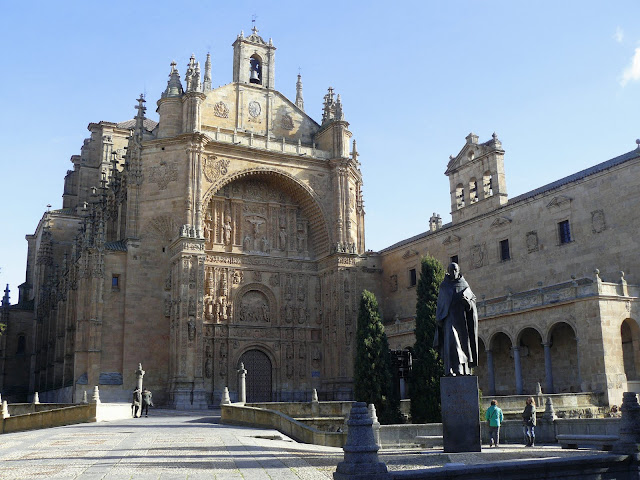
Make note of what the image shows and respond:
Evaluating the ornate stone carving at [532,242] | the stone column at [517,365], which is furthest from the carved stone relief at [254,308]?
the ornate stone carving at [532,242]

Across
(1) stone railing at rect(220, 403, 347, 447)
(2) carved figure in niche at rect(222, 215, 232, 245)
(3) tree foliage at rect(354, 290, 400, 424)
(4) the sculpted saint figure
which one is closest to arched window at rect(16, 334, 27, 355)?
(2) carved figure in niche at rect(222, 215, 232, 245)

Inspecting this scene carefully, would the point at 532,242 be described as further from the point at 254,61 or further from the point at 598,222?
the point at 254,61

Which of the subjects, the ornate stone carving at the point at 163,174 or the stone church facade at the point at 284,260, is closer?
the stone church facade at the point at 284,260

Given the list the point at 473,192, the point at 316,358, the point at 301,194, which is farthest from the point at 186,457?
the point at 473,192

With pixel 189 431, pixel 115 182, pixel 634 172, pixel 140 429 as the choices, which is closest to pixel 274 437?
pixel 189 431

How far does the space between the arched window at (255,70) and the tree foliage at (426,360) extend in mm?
22026

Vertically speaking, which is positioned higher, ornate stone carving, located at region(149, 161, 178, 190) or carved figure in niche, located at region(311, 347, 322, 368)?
ornate stone carving, located at region(149, 161, 178, 190)

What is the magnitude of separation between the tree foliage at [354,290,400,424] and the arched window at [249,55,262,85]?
20.9m

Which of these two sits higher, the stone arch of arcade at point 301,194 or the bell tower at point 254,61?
the bell tower at point 254,61

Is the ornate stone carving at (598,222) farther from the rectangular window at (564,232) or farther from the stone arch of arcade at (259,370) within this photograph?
the stone arch of arcade at (259,370)

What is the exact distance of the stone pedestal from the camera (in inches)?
483

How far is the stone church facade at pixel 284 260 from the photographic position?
1184 inches

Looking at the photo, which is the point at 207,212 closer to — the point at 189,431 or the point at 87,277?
the point at 87,277

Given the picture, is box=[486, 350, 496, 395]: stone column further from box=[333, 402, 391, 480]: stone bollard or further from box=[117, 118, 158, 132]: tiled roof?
box=[117, 118, 158, 132]: tiled roof
